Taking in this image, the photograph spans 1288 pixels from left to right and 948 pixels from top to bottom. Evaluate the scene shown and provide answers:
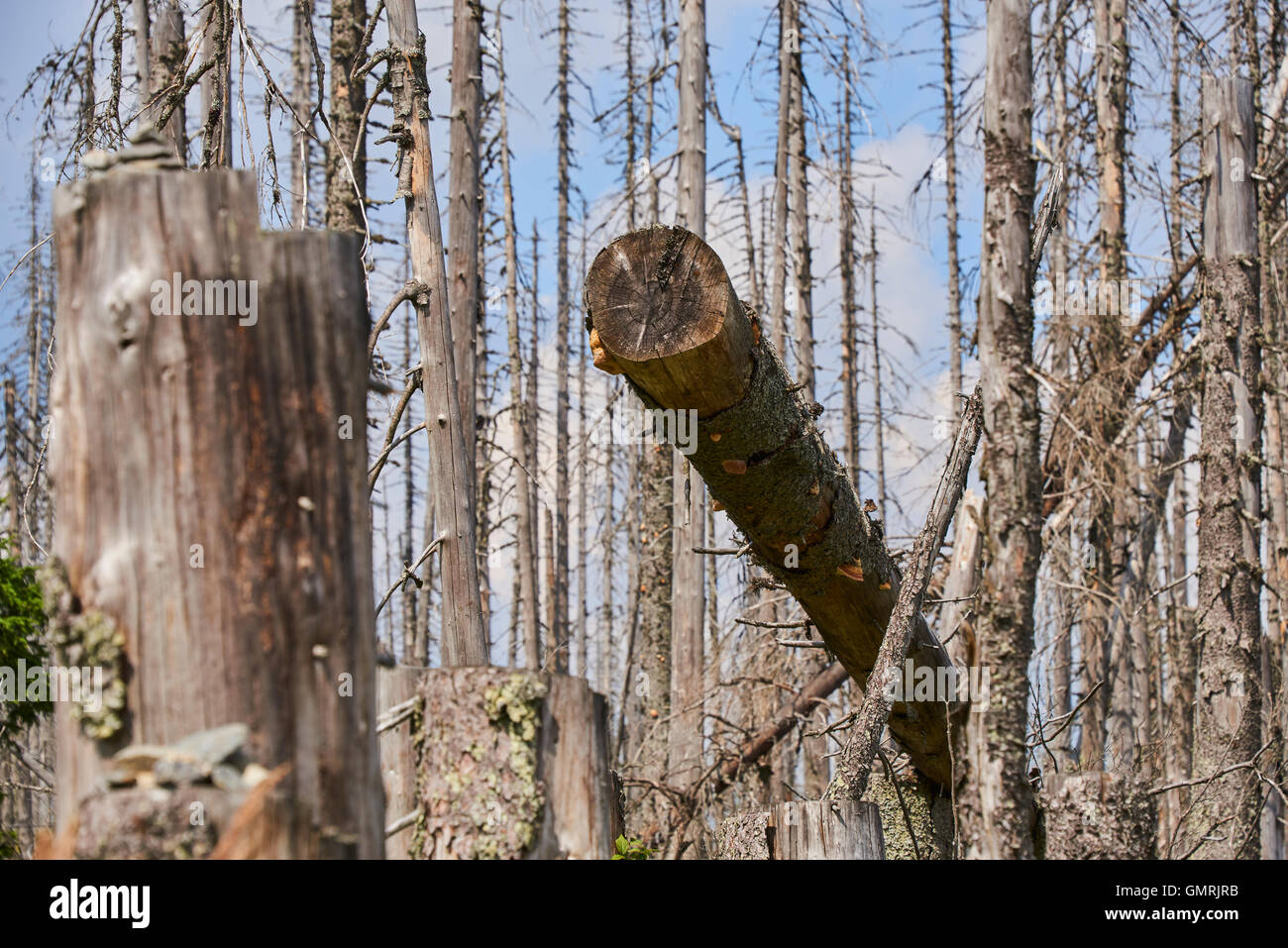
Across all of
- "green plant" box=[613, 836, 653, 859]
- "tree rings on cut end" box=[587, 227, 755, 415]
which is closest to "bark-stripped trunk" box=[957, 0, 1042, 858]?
"green plant" box=[613, 836, 653, 859]

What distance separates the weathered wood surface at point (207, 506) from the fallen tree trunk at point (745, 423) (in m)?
1.56

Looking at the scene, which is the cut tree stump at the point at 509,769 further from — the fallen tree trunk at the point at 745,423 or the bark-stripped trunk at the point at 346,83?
the bark-stripped trunk at the point at 346,83

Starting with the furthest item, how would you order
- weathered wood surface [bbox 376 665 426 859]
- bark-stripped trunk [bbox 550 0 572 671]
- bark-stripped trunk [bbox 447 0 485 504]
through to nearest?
bark-stripped trunk [bbox 550 0 572 671]
bark-stripped trunk [bbox 447 0 485 504]
weathered wood surface [bbox 376 665 426 859]

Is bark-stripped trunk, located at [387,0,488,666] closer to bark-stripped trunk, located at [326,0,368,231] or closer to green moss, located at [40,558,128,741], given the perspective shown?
bark-stripped trunk, located at [326,0,368,231]

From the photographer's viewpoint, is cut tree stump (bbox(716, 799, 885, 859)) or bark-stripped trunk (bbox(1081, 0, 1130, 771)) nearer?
cut tree stump (bbox(716, 799, 885, 859))

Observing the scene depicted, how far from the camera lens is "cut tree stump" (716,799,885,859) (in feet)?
15.6

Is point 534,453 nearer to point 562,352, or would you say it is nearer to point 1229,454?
point 562,352

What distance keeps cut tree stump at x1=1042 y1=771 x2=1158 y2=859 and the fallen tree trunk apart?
3.20 ft

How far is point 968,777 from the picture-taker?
18.4 feet

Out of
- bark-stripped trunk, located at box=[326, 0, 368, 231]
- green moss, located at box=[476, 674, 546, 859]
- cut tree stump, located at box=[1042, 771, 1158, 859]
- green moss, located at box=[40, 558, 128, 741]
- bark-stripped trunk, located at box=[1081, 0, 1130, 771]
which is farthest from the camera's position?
bark-stripped trunk, located at box=[1081, 0, 1130, 771]

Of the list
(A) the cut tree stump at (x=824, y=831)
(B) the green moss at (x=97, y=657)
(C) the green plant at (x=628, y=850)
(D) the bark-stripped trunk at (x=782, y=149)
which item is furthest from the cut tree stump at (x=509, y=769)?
(D) the bark-stripped trunk at (x=782, y=149)

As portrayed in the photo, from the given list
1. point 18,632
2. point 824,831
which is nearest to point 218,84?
point 18,632
